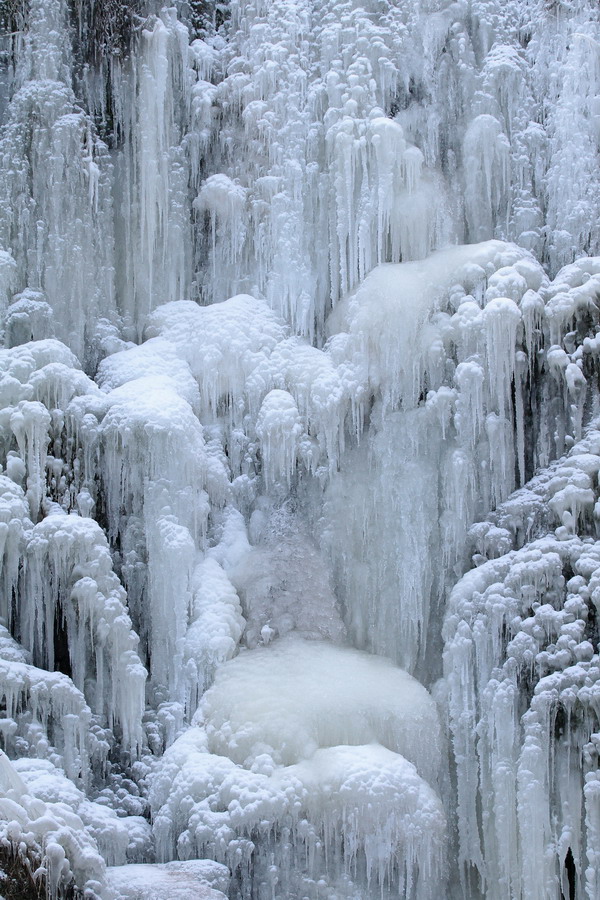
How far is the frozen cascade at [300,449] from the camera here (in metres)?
6.91

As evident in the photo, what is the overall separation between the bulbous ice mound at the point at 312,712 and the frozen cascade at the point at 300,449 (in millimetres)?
24

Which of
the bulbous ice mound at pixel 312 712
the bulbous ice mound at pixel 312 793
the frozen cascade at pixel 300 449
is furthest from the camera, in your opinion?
the bulbous ice mound at pixel 312 712

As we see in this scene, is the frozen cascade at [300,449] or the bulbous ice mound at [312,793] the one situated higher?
the frozen cascade at [300,449]

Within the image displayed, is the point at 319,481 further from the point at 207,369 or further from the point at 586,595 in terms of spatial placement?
the point at 586,595

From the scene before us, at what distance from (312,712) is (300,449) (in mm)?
2089

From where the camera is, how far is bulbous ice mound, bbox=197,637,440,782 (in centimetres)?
720

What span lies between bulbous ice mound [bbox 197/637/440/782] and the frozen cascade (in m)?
0.02

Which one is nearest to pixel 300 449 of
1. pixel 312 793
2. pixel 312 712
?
pixel 312 712

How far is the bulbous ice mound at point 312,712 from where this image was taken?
7.20 metres

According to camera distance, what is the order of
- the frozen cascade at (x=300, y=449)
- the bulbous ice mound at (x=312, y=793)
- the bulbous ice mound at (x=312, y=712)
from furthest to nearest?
the bulbous ice mound at (x=312, y=712) < the frozen cascade at (x=300, y=449) < the bulbous ice mound at (x=312, y=793)

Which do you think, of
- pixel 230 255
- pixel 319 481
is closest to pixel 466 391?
pixel 319 481

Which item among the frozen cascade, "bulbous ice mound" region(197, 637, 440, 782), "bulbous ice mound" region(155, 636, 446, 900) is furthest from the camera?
"bulbous ice mound" region(197, 637, 440, 782)

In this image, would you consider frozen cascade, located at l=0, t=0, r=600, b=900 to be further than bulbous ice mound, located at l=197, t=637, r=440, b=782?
No

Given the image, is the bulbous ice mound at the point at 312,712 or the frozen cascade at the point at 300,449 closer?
the frozen cascade at the point at 300,449
